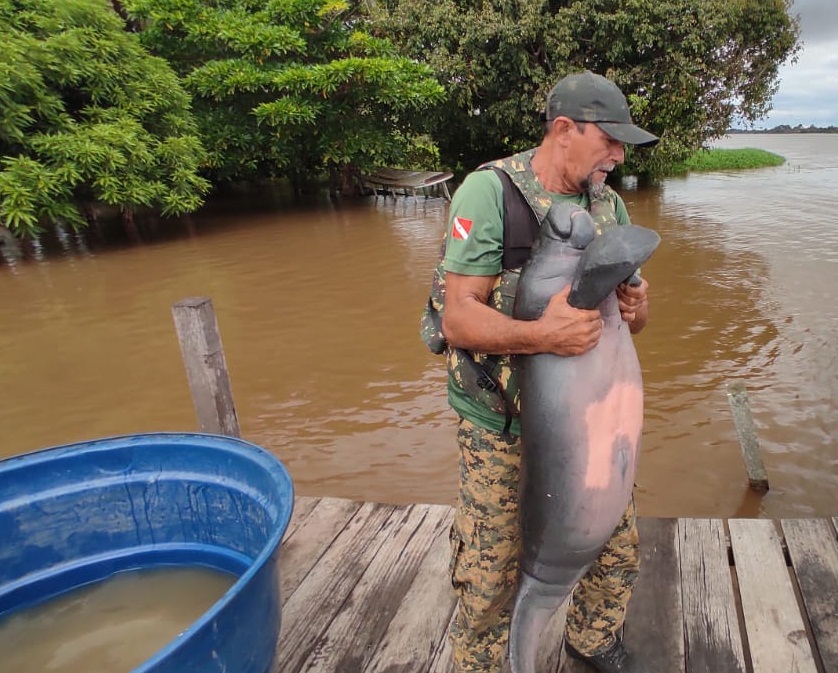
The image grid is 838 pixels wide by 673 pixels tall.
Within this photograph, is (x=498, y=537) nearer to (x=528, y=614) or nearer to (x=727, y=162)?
(x=528, y=614)

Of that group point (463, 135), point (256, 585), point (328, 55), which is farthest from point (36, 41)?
point (463, 135)

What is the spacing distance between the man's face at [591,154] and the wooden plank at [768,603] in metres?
1.83

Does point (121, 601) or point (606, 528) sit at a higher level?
point (606, 528)

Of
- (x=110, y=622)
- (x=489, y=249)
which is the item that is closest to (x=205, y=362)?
(x=110, y=622)

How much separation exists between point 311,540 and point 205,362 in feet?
3.48

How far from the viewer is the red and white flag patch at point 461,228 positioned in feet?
5.01

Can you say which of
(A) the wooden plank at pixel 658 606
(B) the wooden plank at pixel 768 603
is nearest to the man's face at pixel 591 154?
(A) the wooden plank at pixel 658 606

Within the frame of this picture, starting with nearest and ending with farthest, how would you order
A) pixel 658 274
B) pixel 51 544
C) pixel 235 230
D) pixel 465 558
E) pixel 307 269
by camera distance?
pixel 465 558, pixel 51 544, pixel 658 274, pixel 307 269, pixel 235 230

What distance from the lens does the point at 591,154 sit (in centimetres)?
156

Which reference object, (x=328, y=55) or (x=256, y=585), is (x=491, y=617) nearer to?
(x=256, y=585)

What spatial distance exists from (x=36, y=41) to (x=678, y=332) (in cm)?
1146

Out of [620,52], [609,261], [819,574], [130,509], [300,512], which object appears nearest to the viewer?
[609,261]

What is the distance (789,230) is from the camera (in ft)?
41.5

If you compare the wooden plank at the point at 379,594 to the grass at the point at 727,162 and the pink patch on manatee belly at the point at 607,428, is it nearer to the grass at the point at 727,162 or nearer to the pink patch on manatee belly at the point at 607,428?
the pink patch on manatee belly at the point at 607,428
